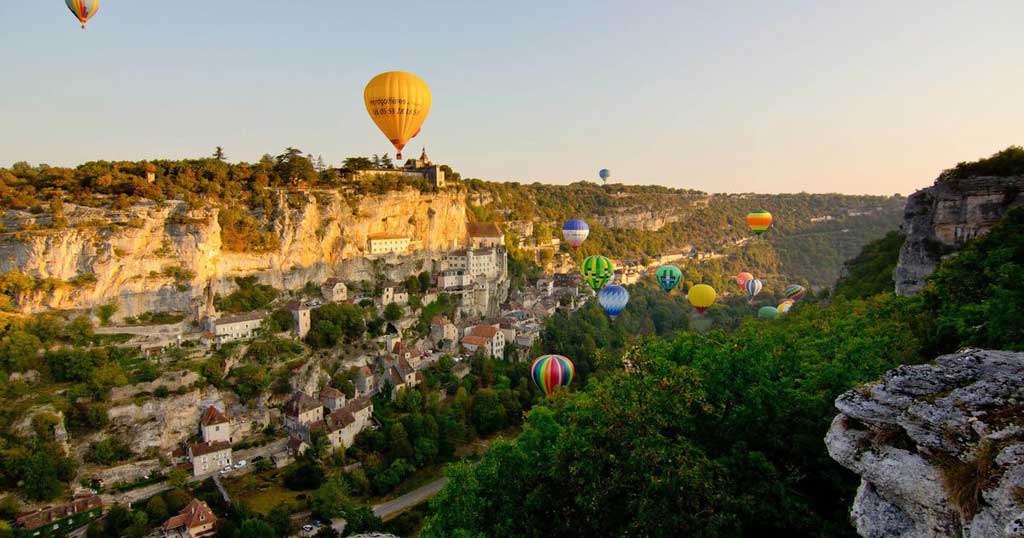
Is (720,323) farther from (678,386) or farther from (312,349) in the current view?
(678,386)

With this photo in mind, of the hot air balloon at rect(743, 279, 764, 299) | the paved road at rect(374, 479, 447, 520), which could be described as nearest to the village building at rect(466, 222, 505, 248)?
the hot air balloon at rect(743, 279, 764, 299)

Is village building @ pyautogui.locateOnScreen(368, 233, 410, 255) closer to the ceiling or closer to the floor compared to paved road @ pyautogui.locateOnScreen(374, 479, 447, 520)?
closer to the ceiling

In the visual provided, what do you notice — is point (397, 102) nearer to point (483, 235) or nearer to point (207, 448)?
point (207, 448)

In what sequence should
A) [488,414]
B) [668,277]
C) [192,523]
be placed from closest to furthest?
1. [192,523]
2. [488,414]
3. [668,277]

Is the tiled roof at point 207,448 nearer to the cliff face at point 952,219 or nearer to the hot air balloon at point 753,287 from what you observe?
the cliff face at point 952,219

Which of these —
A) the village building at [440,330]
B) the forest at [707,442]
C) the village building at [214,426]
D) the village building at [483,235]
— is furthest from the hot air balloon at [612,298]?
the forest at [707,442]

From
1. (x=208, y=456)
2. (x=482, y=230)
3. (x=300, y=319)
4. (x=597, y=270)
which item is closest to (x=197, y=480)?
(x=208, y=456)

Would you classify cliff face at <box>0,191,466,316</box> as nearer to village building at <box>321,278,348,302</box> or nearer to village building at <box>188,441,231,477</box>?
village building at <box>321,278,348,302</box>
